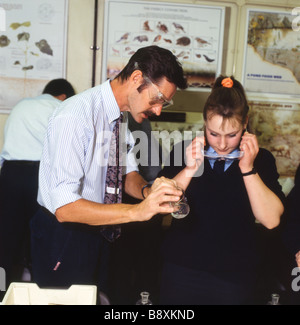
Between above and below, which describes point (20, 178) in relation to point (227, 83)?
below

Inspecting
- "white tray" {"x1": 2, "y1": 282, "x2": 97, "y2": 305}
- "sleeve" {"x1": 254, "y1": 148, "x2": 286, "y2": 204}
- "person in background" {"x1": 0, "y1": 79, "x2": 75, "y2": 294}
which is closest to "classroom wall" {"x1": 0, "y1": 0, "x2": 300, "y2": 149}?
"person in background" {"x1": 0, "y1": 79, "x2": 75, "y2": 294}

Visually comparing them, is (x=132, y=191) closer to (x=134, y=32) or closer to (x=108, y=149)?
(x=108, y=149)

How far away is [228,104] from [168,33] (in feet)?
5.62

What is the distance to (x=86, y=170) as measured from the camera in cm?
155

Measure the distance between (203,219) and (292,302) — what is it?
539mm

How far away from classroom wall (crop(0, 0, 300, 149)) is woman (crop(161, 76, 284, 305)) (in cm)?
157

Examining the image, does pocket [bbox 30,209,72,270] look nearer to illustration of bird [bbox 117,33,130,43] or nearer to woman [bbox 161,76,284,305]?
woman [bbox 161,76,284,305]

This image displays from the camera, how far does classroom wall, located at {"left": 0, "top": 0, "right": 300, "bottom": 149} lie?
9.80 ft

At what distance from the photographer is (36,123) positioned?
102 inches

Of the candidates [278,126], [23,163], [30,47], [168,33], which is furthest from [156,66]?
[278,126]

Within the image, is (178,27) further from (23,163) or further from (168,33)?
(23,163)

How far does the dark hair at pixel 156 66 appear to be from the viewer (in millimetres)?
1543

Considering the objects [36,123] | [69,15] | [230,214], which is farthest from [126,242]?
[69,15]

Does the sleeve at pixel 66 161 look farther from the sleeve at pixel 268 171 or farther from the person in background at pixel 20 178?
the person in background at pixel 20 178
